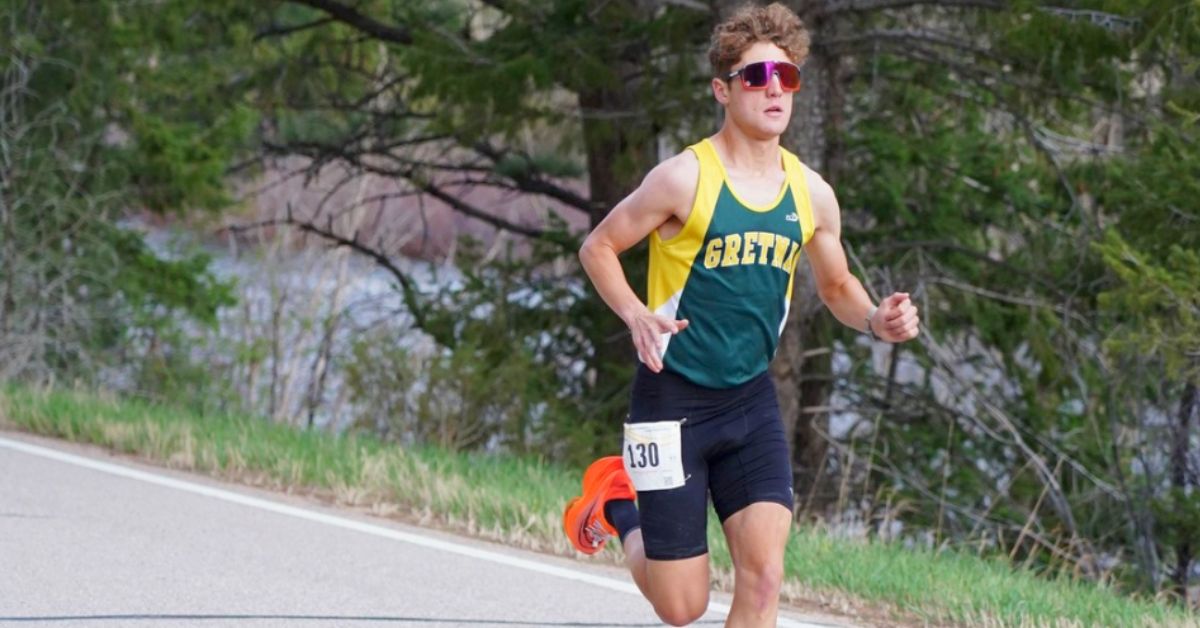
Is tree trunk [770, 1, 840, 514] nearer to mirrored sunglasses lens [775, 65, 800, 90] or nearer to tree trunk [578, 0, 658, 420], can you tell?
tree trunk [578, 0, 658, 420]

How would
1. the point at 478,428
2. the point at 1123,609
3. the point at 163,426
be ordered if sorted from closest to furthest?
1. the point at 1123,609
2. the point at 163,426
3. the point at 478,428

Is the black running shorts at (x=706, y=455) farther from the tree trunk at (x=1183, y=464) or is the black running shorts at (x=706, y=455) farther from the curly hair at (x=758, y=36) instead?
the tree trunk at (x=1183, y=464)

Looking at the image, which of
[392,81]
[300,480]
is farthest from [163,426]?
[392,81]

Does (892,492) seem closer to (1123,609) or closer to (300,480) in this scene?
(300,480)

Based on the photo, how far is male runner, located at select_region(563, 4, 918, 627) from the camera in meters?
4.87

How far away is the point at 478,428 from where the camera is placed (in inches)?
576

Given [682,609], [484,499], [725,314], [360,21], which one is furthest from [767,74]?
[360,21]

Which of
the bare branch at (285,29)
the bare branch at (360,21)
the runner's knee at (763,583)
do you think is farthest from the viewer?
the bare branch at (285,29)

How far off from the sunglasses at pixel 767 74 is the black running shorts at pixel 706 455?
2.78ft

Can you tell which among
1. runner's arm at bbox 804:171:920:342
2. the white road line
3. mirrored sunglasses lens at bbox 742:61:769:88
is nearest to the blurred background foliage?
the white road line

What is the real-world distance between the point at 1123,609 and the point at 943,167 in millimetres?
7440

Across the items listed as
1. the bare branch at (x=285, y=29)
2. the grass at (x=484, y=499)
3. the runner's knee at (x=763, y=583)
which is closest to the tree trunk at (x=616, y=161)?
the bare branch at (x=285, y=29)

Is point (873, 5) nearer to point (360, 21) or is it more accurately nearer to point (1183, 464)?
point (1183, 464)

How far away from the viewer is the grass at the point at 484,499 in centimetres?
657
